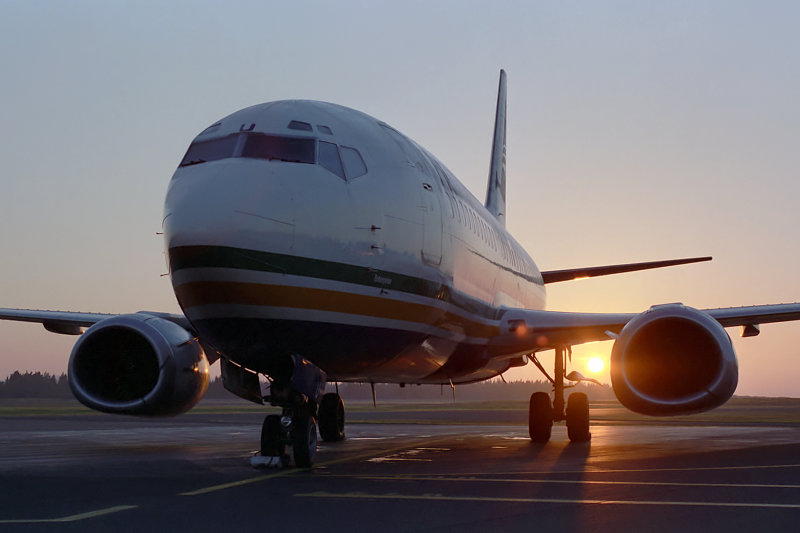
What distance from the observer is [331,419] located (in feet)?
50.9

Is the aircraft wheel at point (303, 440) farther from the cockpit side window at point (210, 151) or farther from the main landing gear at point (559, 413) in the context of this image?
the main landing gear at point (559, 413)

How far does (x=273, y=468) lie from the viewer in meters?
9.32

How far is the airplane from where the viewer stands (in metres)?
7.94

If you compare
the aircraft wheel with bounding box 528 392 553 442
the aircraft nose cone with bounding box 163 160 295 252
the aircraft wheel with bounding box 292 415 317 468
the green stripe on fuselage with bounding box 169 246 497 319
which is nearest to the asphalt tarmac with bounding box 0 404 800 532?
the aircraft wheel with bounding box 292 415 317 468

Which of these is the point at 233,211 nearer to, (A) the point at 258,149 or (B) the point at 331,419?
(A) the point at 258,149

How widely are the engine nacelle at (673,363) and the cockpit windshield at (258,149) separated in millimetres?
4136

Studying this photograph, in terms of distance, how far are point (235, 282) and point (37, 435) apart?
38.0 feet

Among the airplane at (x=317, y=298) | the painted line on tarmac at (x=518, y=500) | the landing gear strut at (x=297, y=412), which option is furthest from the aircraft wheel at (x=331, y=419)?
the painted line on tarmac at (x=518, y=500)

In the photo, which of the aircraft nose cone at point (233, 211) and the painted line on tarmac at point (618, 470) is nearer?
the aircraft nose cone at point (233, 211)

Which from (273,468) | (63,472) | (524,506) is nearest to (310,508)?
(524,506)

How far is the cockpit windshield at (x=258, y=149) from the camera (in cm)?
864

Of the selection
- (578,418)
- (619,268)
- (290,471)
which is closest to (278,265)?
(290,471)

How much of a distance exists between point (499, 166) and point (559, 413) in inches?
453

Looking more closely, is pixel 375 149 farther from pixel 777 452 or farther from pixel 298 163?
pixel 777 452
